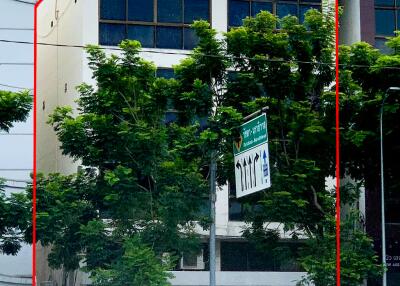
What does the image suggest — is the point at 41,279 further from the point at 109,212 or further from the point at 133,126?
the point at 133,126

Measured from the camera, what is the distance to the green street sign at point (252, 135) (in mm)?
17375

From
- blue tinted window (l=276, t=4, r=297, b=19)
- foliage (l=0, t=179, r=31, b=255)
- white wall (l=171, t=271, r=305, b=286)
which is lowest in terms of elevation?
white wall (l=171, t=271, r=305, b=286)

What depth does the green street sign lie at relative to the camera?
57.0ft

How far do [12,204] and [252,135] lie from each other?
17.4ft

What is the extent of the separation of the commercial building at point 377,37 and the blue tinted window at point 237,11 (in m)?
4.38

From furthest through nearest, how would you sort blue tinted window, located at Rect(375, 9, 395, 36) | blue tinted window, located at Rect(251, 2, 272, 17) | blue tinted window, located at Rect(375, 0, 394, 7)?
blue tinted window, located at Rect(375, 0, 394, 7) → blue tinted window, located at Rect(375, 9, 395, 36) → blue tinted window, located at Rect(251, 2, 272, 17)

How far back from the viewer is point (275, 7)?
27.0 metres

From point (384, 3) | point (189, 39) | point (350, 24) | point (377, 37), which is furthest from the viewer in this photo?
point (384, 3)

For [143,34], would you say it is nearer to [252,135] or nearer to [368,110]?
[368,110]

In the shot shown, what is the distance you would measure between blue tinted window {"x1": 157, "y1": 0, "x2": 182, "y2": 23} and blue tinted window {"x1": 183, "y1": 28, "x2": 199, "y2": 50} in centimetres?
35

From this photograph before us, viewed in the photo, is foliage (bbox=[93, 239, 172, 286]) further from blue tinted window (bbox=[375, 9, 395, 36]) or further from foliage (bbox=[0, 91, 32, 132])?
blue tinted window (bbox=[375, 9, 395, 36])

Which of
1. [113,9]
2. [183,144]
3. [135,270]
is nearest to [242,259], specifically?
[183,144]

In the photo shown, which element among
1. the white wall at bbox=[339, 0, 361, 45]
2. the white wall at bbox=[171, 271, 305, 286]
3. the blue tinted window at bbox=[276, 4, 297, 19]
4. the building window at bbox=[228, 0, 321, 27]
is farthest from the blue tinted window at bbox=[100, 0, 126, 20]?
the white wall at bbox=[339, 0, 361, 45]

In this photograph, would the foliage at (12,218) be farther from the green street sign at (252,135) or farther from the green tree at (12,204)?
the green street sign at (252,135)
